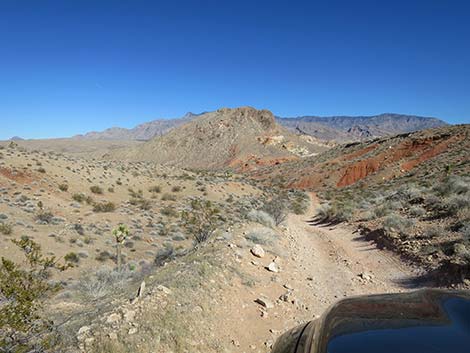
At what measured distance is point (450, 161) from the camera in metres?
34.2

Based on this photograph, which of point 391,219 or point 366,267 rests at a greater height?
point 391,219

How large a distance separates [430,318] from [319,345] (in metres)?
0.99

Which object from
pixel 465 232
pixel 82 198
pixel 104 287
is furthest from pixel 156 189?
pixel 465 232

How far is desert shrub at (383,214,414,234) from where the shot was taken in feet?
38.3

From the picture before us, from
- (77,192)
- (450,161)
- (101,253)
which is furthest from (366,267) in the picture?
(450,161)

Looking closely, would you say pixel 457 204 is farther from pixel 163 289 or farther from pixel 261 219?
pixel 163 289

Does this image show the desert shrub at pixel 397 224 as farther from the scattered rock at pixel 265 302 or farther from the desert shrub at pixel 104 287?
the desert shrub at pixel 104 287

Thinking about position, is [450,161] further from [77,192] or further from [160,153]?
[160,153]

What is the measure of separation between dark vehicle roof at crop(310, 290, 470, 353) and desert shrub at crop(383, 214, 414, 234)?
30.6 ft

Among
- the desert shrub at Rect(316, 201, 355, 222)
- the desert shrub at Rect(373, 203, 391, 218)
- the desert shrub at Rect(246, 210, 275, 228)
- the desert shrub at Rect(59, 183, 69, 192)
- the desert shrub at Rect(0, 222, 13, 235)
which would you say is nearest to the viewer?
the desert shrub at Rect(246, 210, 275, 228)

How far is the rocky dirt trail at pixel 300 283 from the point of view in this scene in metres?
5.78

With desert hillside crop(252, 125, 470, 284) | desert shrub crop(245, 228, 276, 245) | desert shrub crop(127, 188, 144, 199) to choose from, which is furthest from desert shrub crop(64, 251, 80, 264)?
desert shrub crop(127, 188, 144, 199)

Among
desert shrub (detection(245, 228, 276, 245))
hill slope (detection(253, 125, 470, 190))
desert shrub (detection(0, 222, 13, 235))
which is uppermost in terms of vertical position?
hill slope (detection(253, 125, 470, 190))

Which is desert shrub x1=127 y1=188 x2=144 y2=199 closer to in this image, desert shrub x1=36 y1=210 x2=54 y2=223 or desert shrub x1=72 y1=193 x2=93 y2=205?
desert shrub x1=72 y1=193 x2=93 y2=205
